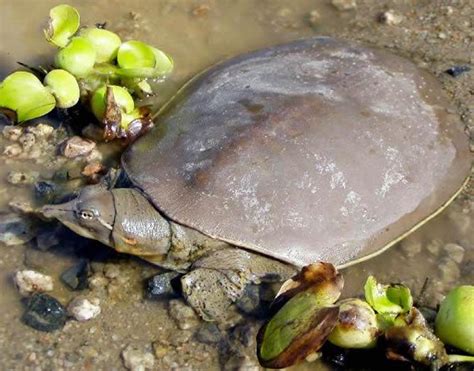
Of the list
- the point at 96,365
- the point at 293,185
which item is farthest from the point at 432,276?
the point at 96,365

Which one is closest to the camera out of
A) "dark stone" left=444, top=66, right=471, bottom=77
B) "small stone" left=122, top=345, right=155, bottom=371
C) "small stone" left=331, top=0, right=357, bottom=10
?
"small stone" left=122, top=345, right=155, bottom=371

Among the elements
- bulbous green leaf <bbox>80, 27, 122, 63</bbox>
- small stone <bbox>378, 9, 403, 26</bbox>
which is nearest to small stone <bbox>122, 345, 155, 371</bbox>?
Result: bulbous green leaf <bbox>80, 27, 122, 63</bbox>

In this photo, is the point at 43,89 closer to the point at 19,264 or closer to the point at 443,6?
the point at 19,264

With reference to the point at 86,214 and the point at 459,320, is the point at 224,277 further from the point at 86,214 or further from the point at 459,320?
the point at 459,320

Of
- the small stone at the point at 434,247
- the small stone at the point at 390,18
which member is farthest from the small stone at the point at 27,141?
the small stone at the point at 390,18

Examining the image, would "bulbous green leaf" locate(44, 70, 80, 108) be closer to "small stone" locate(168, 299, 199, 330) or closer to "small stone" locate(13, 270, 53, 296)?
"small stone" locate(13, 270, 53, 296)

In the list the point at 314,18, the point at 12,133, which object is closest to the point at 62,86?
the point at 12,133
